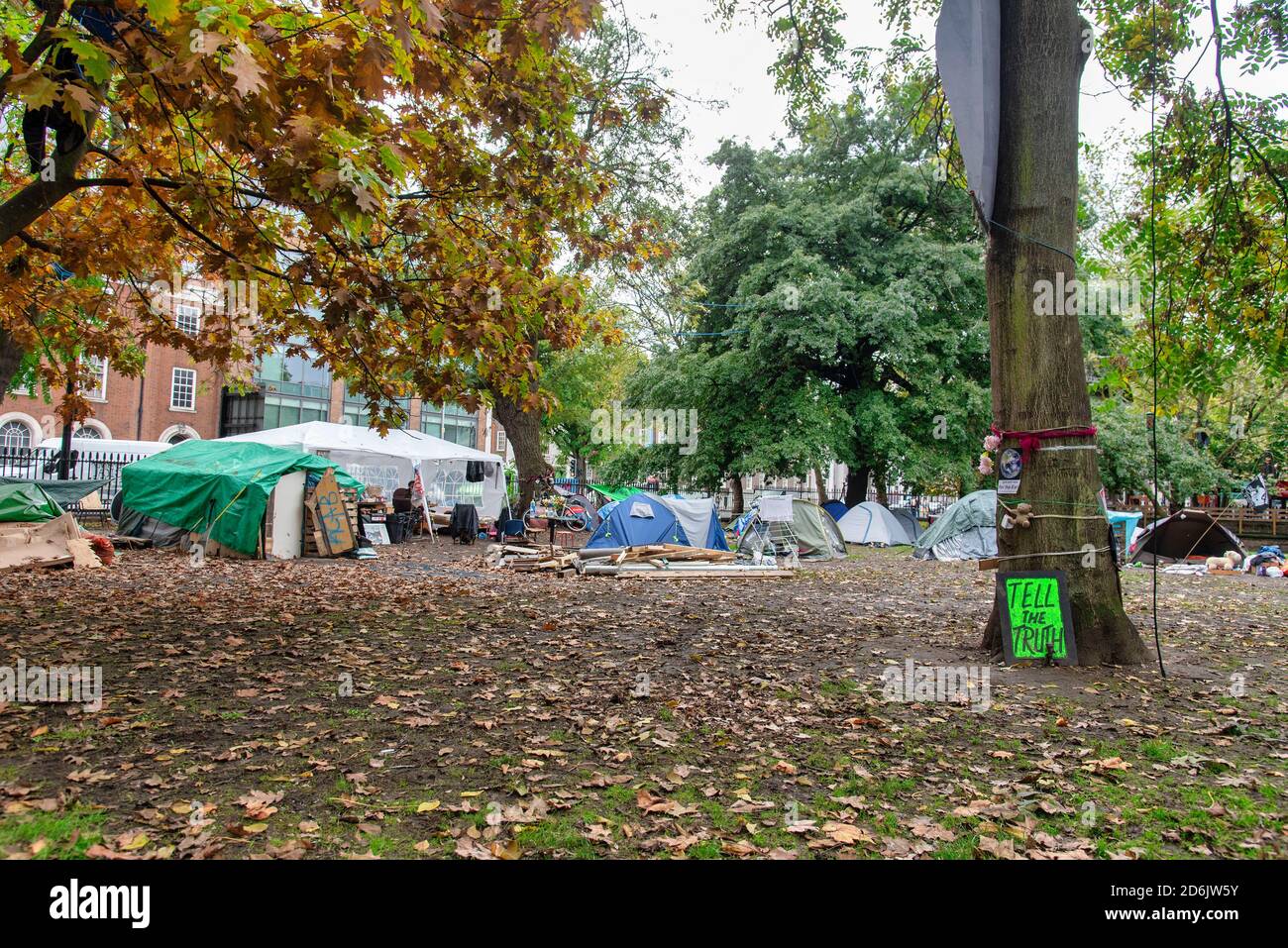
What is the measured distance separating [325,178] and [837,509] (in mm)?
21984

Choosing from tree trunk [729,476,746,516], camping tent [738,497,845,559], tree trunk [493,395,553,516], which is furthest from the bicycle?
tree trunk [729,476,746,516]

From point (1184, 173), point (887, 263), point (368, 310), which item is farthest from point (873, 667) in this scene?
point (887, 263)

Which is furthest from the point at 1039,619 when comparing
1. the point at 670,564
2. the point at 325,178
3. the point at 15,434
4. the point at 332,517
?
the point at 15,434

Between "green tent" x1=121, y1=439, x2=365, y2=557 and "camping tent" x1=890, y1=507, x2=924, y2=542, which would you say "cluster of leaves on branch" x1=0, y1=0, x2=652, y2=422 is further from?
"camping tent" x1=890, y1=507, x2=924, y2=542

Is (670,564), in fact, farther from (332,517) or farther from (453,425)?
(453,425)

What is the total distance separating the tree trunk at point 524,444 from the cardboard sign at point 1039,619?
15.5 metres

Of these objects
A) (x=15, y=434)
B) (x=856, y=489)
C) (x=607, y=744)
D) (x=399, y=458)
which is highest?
(x=15, y=434)

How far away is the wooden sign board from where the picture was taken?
15.5m

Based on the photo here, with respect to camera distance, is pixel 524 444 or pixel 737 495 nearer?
pixel 524 444

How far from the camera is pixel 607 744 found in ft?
A: 14.6

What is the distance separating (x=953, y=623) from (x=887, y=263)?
52.0 ft

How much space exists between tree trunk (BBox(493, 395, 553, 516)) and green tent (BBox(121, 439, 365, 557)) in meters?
5.35

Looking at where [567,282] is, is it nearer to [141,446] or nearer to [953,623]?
[953,623]
